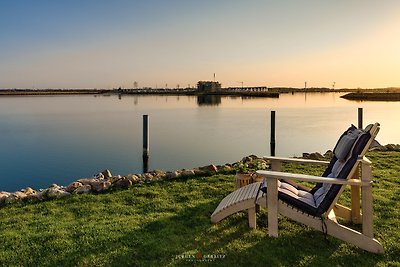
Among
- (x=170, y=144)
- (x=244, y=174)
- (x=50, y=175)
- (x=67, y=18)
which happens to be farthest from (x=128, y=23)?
(x=244, y=174)

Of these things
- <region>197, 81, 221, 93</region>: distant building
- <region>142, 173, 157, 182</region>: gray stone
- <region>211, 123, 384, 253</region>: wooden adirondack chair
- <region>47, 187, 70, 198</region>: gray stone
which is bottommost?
<region>47, 187, 70, 198</region>: gray stone

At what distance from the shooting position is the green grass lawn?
3.67 m

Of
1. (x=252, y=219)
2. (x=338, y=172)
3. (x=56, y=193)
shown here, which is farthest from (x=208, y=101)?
(x=338, y=172)

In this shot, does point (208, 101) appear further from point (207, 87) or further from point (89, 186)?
point (89, 186)

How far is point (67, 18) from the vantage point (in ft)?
79.9

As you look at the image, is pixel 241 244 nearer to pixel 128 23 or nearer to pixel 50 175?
pixel 50 175

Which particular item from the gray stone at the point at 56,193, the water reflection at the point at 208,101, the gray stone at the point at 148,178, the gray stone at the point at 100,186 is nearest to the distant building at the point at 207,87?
the water reflection at the point at 208,101

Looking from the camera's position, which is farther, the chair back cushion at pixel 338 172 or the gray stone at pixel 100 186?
the gray stone at pixel 100 186

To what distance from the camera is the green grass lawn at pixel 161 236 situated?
367 centimetres

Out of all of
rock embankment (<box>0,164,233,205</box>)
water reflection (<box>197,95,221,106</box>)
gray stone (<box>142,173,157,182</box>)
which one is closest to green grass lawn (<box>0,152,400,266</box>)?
rock embankment (<box>0,164,233,205</box>)

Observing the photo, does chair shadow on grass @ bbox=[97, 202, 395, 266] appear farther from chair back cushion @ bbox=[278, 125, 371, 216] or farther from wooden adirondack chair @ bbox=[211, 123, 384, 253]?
chair back cushion @ bbox=[278, 125, 371, 216]

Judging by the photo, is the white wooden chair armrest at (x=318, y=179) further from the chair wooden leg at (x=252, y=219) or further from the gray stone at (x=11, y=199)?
the gray stone at (x=11, y=199)

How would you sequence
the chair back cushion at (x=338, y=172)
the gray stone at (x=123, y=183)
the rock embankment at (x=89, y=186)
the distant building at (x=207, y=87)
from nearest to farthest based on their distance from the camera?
the chair back cushion at (x=338, y=172), the rock embankment at (x=89, y=186), the gray stone at (x=123, y=183), the distant building at (x=207, y=87)

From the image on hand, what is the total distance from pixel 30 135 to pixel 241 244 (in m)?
21.8
